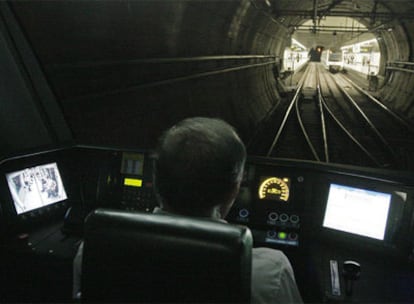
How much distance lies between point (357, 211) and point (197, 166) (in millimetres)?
1714

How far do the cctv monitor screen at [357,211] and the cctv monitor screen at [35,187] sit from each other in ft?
6.40

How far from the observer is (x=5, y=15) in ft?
13.1

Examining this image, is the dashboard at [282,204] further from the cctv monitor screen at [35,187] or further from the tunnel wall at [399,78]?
the tunnel wall at [399,78]

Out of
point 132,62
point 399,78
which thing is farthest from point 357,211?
point 399,78

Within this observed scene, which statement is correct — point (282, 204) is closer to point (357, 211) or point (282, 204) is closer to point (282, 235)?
point (282, 235)

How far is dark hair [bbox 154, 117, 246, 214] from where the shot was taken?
1.43 meters

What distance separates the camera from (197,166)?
142 centimetres

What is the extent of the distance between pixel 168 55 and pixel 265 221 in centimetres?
592

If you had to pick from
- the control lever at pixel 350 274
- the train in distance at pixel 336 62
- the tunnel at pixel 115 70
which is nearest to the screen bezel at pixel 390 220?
the control lever at pixel 350 274

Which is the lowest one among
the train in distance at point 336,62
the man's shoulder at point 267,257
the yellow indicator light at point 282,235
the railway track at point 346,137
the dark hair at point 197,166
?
the railway track at point 346,137

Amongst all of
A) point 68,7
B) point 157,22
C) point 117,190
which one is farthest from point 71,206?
point 157,22

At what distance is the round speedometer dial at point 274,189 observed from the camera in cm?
302

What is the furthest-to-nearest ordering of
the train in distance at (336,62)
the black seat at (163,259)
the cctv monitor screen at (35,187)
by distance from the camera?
the train in distance at (336,62)
the cctv monitor screen at (35,187)
the black seat at (163,259)

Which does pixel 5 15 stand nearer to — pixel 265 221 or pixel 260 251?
pixel 265 221
